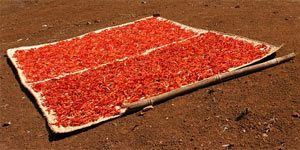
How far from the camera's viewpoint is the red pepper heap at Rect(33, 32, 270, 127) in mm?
5109

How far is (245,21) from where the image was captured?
8812 mm

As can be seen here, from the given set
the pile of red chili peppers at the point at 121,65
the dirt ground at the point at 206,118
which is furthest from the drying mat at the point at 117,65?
the dirt ground at the point at 206,118

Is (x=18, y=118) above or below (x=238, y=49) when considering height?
below

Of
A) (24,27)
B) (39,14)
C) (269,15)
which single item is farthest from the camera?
(39,14)

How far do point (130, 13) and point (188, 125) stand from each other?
7.28 metres

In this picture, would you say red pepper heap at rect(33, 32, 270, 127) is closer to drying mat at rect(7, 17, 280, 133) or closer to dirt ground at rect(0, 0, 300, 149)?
drying mat at rect(7, 17, 280, 133)

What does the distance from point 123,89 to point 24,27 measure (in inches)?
263

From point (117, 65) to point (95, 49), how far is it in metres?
1.42

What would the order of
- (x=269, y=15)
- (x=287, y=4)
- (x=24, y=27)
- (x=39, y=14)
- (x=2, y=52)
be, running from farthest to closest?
(x=39, y=14), (x=24, y=27), (x=287, y=4), (x=269, y=15), (x=2, y=52)

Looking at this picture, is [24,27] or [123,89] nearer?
[123,89]

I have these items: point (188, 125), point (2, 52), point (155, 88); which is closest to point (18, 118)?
point (155, 88)

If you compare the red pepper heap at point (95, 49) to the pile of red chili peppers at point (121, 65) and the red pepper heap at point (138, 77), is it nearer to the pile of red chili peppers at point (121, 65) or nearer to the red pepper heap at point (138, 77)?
the pile of red chili peppers at point (121, 65)

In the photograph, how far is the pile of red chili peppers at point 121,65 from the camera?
5.27 meters

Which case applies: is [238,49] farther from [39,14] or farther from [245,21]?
[39,14]
